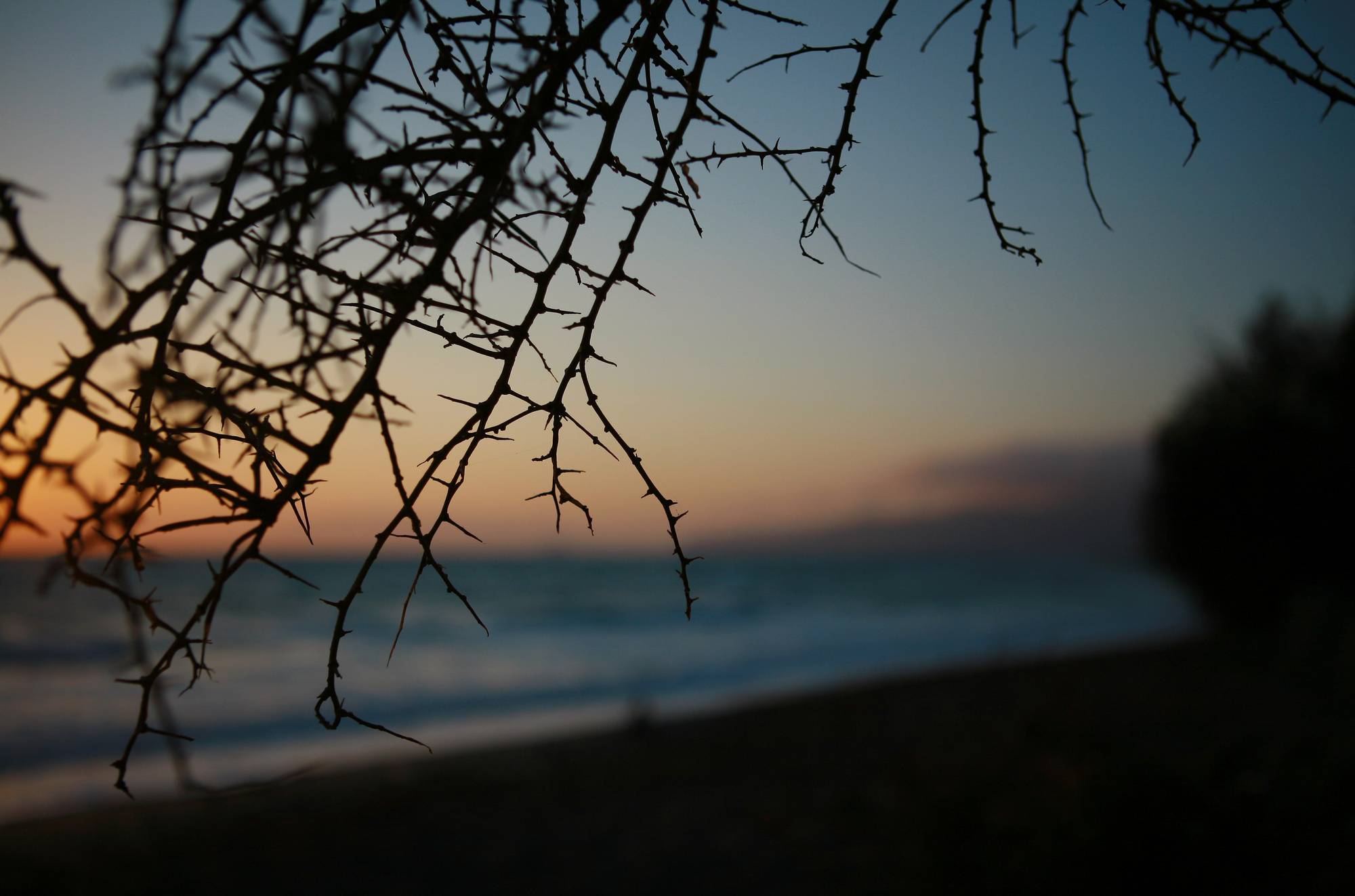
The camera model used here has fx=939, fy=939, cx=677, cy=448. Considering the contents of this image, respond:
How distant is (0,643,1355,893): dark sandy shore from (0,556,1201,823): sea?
0.95 meters

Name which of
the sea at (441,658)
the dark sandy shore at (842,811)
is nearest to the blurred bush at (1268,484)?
the sea at (441,658)

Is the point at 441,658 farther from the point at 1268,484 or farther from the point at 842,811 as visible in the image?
the point at 1268,484

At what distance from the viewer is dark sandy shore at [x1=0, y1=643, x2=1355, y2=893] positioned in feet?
12.4

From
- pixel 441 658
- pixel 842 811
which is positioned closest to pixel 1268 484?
pixel 842 811

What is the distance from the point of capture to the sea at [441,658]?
9836mm

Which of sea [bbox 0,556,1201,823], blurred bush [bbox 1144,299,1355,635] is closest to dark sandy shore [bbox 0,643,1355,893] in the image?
sea [bbox 0,556,1201,823]

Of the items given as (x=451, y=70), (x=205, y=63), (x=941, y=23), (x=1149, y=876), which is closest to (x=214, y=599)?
(x=205, y=63)

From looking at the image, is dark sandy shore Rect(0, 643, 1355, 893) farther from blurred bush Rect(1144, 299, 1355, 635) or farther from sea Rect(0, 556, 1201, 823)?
blurred bush Rect(1144, 299, 1355, 635)

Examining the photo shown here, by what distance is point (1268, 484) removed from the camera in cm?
1446

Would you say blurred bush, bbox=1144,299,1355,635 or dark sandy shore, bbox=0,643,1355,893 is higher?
blurred bush, bbox=1144,299,1355,635

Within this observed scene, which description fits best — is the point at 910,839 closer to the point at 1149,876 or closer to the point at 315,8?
the point at 1149,876

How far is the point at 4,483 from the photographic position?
73 cm

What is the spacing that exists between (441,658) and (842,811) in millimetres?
11528

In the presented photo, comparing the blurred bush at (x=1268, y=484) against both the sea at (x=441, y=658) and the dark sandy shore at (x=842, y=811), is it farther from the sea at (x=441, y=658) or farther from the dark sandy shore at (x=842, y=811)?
the dark sandy shore at (x=842, y=811)
